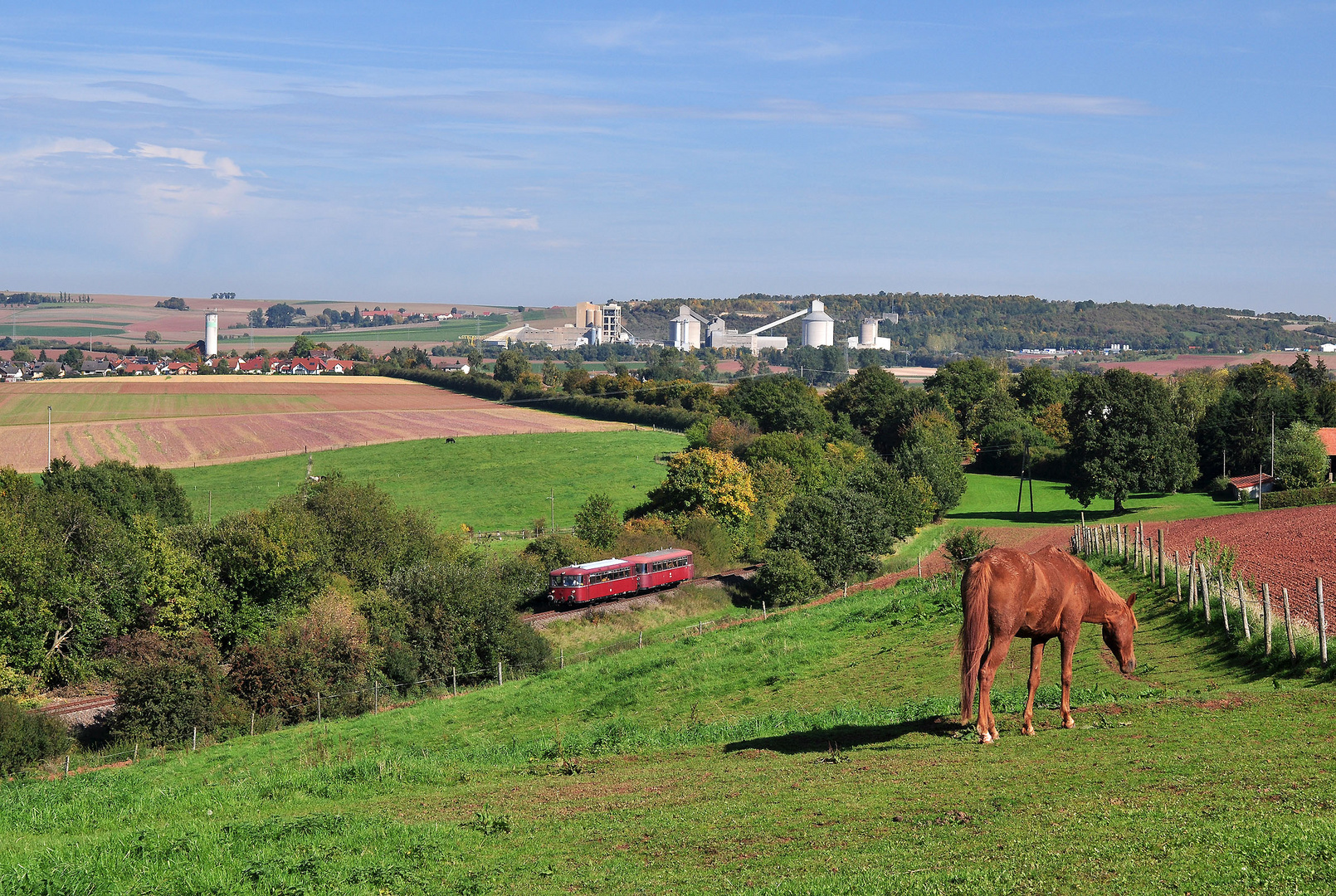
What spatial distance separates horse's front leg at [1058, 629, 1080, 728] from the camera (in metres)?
18.9

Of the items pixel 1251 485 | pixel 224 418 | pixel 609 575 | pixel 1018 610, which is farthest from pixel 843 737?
pixel 224 418

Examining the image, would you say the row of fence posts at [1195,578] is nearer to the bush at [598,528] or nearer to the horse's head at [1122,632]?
the horse's head at [1122,632]

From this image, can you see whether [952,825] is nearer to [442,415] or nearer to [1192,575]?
[1192,575]

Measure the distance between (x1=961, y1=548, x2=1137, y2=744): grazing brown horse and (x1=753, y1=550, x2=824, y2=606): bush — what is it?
42063 millimetres

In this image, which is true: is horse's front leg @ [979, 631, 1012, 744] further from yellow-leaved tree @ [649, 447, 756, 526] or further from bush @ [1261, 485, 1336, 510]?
yellow-leaved tree @ [649, 447, 756, 526]

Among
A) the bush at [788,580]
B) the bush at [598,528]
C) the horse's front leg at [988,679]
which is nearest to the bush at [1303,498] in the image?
the bush at [788,580]

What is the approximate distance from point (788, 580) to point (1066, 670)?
4296 centimetres

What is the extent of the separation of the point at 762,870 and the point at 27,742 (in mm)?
32741

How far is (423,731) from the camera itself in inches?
1328

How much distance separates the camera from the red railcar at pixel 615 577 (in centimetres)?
6138

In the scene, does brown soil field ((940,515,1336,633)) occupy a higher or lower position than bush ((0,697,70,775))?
higher

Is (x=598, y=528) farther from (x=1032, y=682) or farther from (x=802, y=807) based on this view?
(x=802, y=807)

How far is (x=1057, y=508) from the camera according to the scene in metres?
91.2

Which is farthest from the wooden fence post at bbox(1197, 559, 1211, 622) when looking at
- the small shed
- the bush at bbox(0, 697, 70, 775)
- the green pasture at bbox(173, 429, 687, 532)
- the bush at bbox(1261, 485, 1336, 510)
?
the small shed
